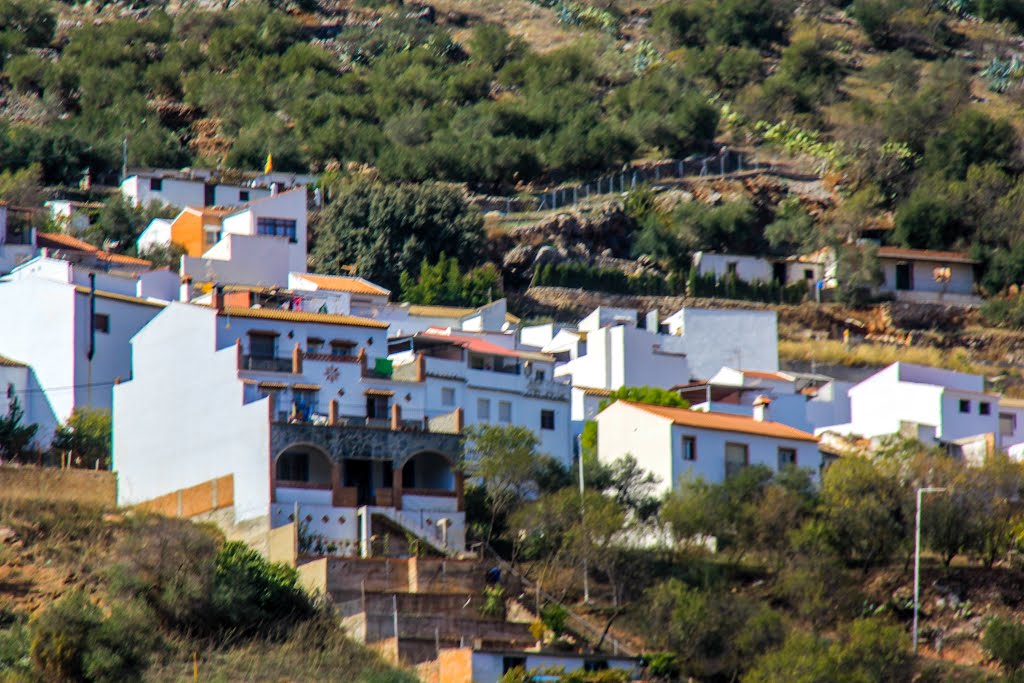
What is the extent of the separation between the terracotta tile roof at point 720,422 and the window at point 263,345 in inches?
372

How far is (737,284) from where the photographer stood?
8444cm

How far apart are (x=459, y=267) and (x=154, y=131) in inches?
909

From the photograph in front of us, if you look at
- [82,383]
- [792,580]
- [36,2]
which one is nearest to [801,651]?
[792,580]

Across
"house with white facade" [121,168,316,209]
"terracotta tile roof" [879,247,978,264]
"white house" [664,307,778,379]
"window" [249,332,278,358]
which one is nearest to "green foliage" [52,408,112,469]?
"window" [249,332,278,358]

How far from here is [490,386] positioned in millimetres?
55969

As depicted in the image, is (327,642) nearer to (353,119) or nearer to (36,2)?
(353,119)

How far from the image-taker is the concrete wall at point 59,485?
4812 centimetres

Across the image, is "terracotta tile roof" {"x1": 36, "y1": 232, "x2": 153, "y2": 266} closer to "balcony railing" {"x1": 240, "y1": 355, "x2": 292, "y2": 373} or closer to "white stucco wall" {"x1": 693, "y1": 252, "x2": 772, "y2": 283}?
"balcony railing" {"x1": 240, "y1": 355, "x2": 292, "y2": 373}

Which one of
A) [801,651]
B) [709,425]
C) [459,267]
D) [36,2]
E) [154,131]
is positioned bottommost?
[801,651]

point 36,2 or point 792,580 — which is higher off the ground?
point 36,2

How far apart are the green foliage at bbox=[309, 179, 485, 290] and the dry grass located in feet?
38.6

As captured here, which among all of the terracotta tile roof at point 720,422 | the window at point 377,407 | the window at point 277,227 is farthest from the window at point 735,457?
the window at point 277,227

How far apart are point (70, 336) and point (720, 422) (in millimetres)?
16647

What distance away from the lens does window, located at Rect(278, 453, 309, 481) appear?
1855 inches
